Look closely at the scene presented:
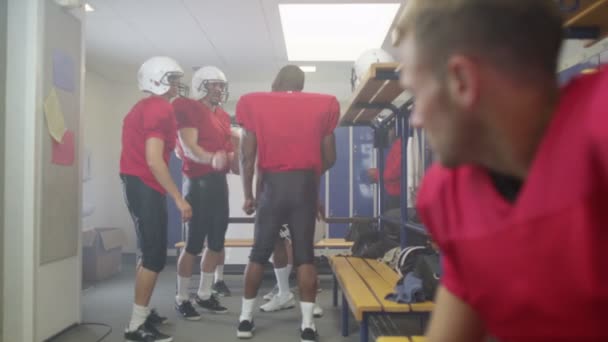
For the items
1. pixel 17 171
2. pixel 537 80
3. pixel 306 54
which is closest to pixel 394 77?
pixel 17 171

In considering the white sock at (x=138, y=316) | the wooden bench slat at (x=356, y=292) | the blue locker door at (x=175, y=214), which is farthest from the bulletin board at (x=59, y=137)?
the blue locker door at (x=175, y=214)

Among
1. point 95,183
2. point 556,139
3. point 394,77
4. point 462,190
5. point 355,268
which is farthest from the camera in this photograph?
point 95,183

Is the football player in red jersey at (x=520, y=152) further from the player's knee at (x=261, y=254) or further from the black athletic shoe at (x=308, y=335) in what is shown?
the black athletic shoe at (x=308, y=335)

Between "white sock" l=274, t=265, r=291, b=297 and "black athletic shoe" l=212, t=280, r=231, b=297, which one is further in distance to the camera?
"black athletic shoe" l=212, t=280, r=231, b=297

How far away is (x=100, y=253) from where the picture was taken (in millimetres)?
4984

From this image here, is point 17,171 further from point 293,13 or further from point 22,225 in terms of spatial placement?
point 293,13

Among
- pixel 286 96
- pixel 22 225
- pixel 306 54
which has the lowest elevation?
pixel 22 225

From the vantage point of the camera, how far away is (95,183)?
20.8 ft

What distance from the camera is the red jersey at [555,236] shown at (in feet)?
1.50

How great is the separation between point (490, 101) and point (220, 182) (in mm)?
2998

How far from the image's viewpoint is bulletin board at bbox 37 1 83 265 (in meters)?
2.80

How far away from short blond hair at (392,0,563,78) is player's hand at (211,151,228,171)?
9.54ft

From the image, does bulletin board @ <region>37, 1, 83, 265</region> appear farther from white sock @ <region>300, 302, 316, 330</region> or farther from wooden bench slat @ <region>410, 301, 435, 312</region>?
wooden bench slat @ <region>410, 301, 435, 312</region>

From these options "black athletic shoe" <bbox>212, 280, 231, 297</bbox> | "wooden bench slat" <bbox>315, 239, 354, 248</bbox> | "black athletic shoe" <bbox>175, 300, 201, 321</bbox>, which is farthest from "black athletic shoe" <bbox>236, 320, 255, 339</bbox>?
"wooden bench slat" <bbox>315, 239, 354, 248</bbox>
